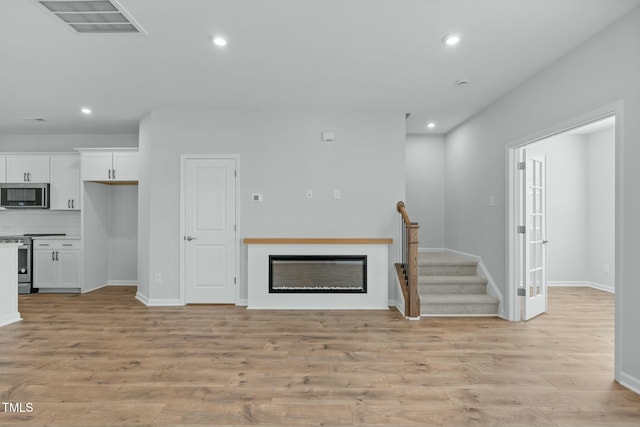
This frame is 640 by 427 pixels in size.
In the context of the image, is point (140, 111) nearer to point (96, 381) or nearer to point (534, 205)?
point (96, 381)

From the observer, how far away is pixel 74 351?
313cm

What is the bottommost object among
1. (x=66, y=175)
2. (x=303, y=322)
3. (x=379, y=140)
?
(x=303, y=322)

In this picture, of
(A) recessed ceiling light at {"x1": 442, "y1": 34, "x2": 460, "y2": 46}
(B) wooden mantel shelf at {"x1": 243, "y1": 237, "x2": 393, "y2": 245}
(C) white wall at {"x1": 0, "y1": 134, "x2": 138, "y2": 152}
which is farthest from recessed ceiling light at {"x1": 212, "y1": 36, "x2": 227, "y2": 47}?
(C) white wall at {"x1": 0, "y1": 134, "x2": 138, "y2": 152}

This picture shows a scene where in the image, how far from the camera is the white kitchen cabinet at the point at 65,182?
18.7 feet

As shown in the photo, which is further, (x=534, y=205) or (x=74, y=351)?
(x=534, y=205)

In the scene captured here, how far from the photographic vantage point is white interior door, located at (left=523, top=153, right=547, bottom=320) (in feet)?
13.4

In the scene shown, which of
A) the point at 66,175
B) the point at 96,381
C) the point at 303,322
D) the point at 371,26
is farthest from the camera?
the point at 66,175

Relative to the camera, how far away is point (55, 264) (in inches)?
219

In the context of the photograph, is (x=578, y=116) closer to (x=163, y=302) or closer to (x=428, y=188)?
(x=428, y=188)

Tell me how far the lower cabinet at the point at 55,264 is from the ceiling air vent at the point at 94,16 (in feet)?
13.1

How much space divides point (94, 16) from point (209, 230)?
2.79 meters

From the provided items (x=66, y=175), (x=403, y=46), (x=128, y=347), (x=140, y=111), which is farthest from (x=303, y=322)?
(x=66, y=175)

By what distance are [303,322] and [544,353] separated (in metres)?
2.35

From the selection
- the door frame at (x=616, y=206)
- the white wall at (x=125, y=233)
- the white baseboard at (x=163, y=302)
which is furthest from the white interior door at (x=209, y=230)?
the door frame at (x=616, y=206)
